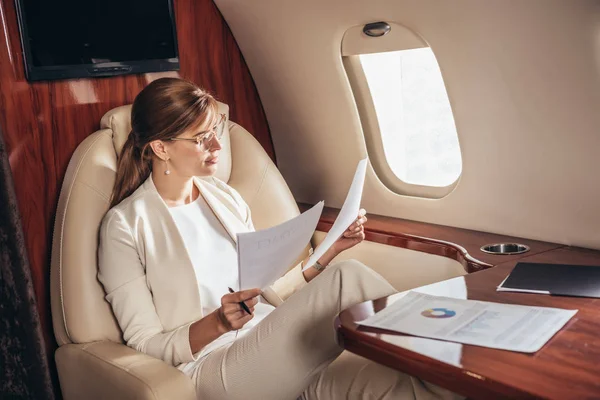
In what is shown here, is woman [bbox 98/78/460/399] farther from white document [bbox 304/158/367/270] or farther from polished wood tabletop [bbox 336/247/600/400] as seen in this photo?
polished wood tabletop [bbox 336/247/600/400]

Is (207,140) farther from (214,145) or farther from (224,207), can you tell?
(224,207)

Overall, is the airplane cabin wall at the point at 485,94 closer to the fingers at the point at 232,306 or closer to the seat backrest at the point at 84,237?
the seat backrest at the point at 84,237

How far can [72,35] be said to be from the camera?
8.00 feet

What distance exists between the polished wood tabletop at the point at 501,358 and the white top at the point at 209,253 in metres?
0.70

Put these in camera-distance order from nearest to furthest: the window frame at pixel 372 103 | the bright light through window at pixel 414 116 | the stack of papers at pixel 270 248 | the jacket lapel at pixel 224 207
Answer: the stack of papers at pixel 270 248
the jacket lapel at pixel 224 207
the window frame at pixel 372 103
the bright light through window at pixel 414 116

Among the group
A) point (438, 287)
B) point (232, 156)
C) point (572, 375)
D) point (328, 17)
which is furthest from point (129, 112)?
point (572, 375)

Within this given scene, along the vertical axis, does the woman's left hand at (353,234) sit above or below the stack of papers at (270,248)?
below

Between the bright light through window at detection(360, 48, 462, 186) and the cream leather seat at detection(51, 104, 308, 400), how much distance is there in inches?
41.8

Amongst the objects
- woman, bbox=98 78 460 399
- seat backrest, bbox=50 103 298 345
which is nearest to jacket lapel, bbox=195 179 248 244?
woman, bbox=98 78 460 399

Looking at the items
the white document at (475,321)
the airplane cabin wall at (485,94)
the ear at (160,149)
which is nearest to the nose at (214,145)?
the ear at (160,149)

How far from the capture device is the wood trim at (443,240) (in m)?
2.22

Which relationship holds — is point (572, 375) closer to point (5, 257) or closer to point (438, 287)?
point (438, 287)

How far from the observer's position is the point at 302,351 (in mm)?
1854

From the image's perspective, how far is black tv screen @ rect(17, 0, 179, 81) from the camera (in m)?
2.34
